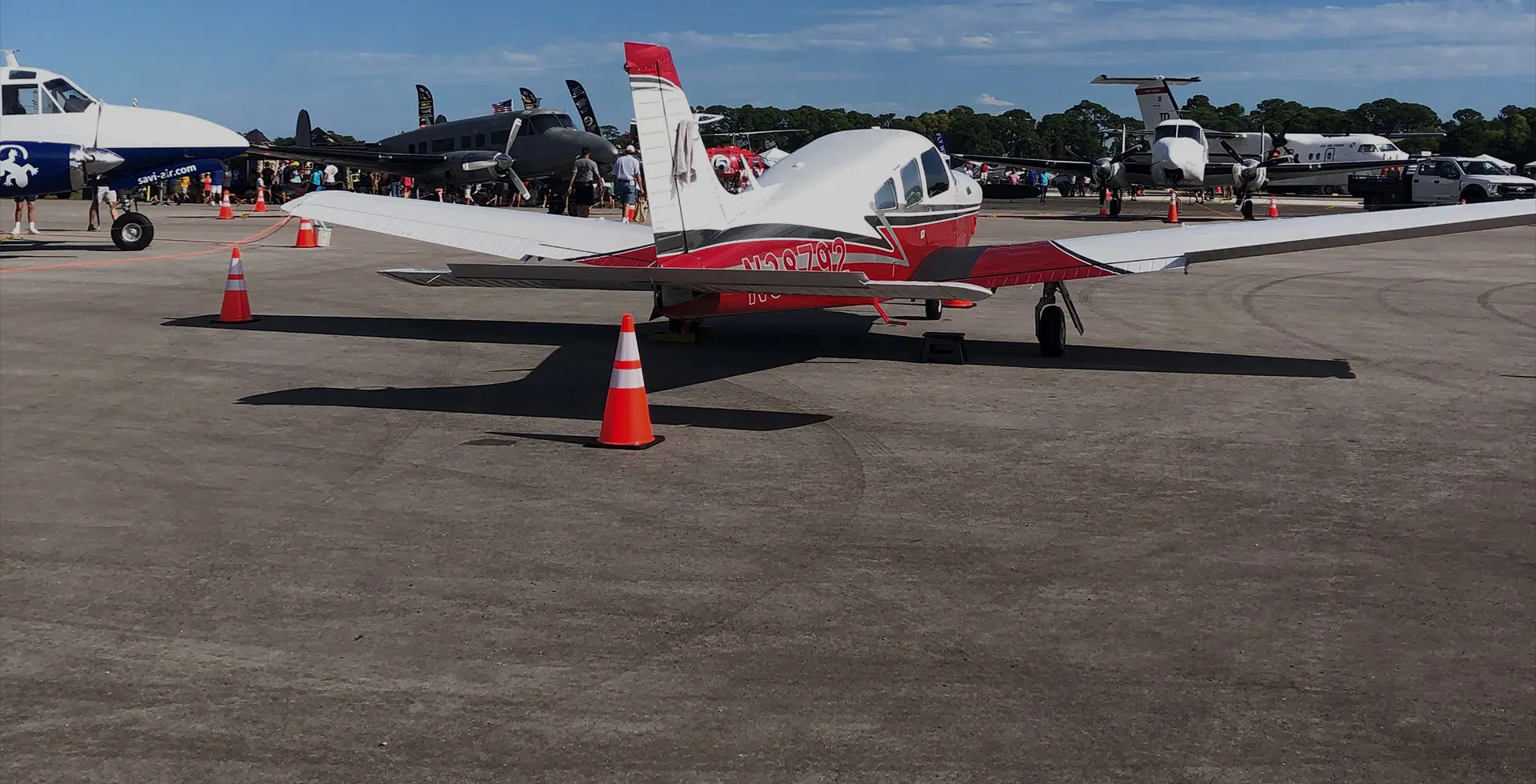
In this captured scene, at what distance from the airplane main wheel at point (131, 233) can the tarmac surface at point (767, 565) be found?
11.1m

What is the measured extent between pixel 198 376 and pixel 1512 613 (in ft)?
31.6

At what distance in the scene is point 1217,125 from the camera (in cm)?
13738

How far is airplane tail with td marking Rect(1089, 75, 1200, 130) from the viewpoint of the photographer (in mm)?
47344

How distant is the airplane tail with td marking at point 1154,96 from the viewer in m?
47.3

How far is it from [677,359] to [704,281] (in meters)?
3.18

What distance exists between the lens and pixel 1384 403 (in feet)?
32.9

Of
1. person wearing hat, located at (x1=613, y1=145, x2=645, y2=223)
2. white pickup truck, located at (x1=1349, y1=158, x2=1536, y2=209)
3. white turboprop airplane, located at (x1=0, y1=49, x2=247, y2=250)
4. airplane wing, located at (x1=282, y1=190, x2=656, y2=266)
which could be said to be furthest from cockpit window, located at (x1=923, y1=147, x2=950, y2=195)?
white pickup truck, located at (x1=1349, y1=158, x2=1536, y2=209)

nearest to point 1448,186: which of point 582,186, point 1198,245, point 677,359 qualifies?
point 582,186

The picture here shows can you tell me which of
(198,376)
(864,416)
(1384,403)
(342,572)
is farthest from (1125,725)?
(198,376)

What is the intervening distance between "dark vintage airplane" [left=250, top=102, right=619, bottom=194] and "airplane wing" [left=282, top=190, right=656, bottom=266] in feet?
98.2

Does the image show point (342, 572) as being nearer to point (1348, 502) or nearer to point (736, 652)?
point (736, 652)

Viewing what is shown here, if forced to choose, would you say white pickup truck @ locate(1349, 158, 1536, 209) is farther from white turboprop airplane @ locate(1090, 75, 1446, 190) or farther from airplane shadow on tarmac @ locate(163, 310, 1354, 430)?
airplane shadow on tarmac @ locate(163, 310, 1354, 430)

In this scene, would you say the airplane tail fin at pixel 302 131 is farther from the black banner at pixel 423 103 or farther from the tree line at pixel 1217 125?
the tree line at pixel 1217 125

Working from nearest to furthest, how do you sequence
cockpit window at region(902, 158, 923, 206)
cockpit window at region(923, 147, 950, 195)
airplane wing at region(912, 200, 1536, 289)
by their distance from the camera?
1. airplane wing at region(912, 200, 1536, 289)
2. cockpit window at region(902, 158, 923, 206)
3. cockpit window at region(923, 147, 950, 195)
